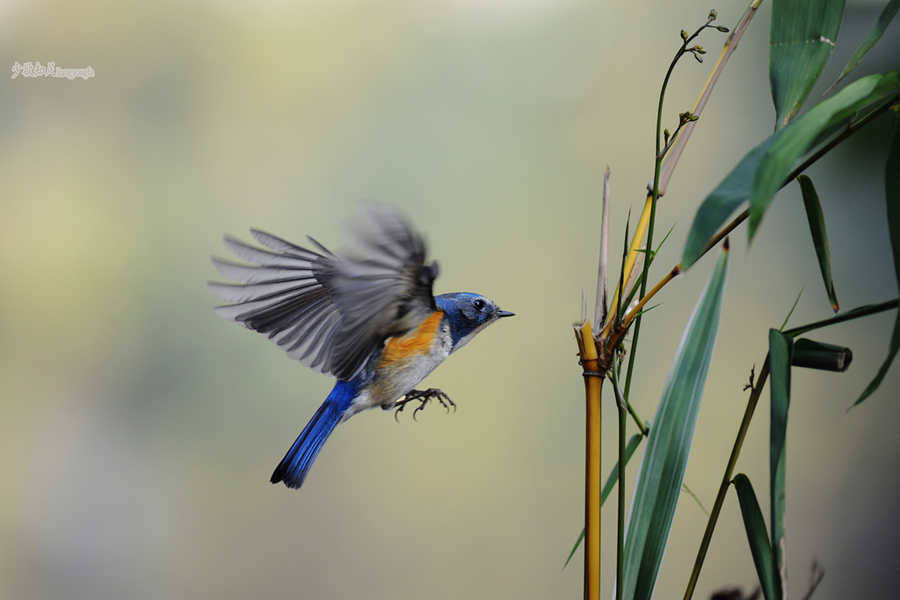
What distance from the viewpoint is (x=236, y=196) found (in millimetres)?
964

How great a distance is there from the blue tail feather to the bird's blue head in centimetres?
14

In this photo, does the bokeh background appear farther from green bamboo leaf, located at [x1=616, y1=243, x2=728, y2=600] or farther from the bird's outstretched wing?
green bamboo leaf, located at [x1=616, y1=243, x2=728, y2=600]

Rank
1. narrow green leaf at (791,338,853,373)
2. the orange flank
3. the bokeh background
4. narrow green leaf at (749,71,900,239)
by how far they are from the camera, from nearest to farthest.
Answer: narrow green leaf at (749,71,900,239)
narrow green leaf at (791,338,853,373)
the orange flank
the bokeh background

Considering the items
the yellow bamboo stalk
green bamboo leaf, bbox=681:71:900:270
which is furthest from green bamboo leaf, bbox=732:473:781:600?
green bamboo leaf, bbox=681:71:900:270

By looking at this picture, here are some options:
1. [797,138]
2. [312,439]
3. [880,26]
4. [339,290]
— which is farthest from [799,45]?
[312,439]

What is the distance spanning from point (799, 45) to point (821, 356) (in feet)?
0.85

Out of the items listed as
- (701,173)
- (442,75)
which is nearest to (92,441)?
(442,75)

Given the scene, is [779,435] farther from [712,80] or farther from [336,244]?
[336,244]

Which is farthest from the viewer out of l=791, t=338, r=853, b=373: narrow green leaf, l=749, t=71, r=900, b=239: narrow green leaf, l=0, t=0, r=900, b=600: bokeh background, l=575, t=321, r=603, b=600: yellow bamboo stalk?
l=0, t=0, r=900, b=600: bokeh background

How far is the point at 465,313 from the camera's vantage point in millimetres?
689

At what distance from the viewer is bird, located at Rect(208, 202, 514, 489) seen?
1.86 ft

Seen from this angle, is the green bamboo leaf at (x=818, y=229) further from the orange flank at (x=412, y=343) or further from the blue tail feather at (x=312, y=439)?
the blue tail feather at (x=312, y=439)

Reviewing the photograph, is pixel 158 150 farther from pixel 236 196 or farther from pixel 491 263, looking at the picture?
pixel 491 263

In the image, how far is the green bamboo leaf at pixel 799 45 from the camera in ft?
1.52
